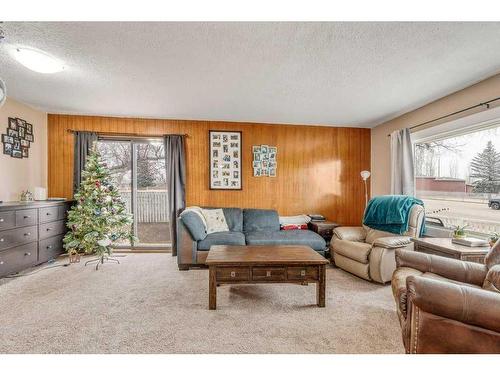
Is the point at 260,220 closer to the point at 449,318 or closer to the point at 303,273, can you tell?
the point at 303,273

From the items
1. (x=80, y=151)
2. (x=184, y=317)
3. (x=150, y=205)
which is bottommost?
(x=184, y=317)

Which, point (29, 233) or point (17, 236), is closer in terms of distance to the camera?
point (17, 236)

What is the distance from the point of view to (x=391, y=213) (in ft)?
11.1

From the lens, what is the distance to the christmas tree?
3797 millimetres

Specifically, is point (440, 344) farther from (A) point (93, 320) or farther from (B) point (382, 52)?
(A) point (93, 320)

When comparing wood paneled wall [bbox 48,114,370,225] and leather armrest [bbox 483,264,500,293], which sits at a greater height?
wood paneled wall [bbox 48,114,370,225]

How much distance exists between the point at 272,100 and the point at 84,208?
3.20 metres

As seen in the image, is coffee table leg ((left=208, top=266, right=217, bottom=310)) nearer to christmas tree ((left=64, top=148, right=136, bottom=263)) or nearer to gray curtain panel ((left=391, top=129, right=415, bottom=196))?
christmas tree ((left=64, top=148, right=136, bottom=263))

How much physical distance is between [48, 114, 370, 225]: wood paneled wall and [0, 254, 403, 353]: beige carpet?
5.91 feet

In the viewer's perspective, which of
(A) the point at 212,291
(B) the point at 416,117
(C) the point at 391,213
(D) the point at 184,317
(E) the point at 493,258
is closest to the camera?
(E) the point at 493,258

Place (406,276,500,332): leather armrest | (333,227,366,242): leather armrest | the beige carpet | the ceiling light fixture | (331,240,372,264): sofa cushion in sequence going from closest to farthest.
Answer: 1. (406,276,500,332): leather armrest
2. the beige carpet
3. the ceiling light fixture
4. (331,240,372,264): sofa cushion
5. (333,227,366,242): leather armrest

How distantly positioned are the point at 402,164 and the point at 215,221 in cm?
303

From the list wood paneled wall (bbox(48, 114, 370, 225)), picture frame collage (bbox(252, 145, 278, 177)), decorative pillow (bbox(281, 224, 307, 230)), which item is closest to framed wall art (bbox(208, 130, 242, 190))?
wood paneled wall (bbox(48, 114, 370, 225))

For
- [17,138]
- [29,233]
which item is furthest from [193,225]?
[17,138]
